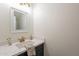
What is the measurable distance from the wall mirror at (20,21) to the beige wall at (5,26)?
0.04 metres

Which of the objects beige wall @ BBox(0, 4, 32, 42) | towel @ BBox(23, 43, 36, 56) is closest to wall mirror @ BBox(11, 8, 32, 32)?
beige wall @ BBox(0, 4, 32, 42)

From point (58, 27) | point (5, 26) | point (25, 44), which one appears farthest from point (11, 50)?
point (58, 27)

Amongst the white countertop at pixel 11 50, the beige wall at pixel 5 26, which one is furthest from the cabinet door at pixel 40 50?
the beige wall at pixel 5 26

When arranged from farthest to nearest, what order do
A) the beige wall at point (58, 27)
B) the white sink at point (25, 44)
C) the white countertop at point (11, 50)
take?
the beige wall at point (58, 27) → the white sink at point (25, 44) → the white countertop at point (11, 50)

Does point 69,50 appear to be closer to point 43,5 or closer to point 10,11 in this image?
point 43,5

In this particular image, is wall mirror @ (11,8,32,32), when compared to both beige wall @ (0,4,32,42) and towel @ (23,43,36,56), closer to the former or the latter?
beige wall @ (0,4,32,42)

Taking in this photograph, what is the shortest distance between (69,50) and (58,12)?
0.42 m

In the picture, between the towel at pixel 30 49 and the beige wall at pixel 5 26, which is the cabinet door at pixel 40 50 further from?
the beige wall at pixel 5 26

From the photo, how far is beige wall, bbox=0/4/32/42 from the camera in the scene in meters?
1.17

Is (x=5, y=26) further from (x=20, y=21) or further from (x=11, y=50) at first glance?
(x=11, y=50)

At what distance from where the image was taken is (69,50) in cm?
129

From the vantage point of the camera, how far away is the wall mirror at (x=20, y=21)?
47.2 inches

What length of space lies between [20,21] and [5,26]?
0.16m

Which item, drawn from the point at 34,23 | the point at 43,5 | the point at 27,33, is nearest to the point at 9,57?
the point at 27,33
